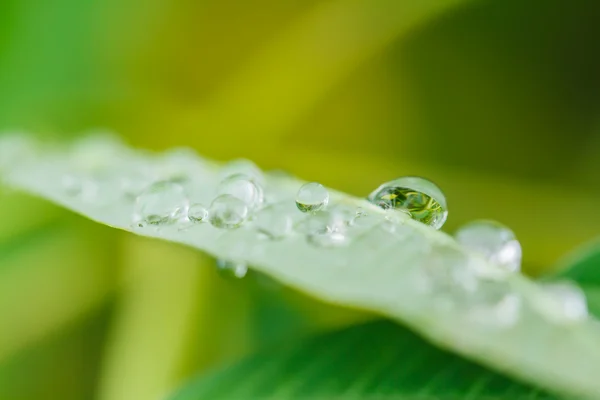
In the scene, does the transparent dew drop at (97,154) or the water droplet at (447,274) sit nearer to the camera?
the water droplet at (447,274)

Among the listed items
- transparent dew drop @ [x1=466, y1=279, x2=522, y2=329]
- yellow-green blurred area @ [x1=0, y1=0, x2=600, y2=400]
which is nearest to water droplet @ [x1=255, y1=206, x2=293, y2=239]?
transparent dew drop @ [x1=466, y1=279, x2=522, y2=329]

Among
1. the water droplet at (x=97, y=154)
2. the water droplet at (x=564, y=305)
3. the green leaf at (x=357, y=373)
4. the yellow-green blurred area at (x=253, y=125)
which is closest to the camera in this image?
the water droplet at (x=564, y=305)

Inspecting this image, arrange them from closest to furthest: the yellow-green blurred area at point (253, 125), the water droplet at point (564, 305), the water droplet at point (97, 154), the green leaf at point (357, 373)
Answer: the water droplet at point (564, 305), the green leaf at point (357, 373), the water droplet at point (97, 154), the yellow-green blurred area at point (253, 125)

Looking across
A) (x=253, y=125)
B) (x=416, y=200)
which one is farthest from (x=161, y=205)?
(x=253, y=125)

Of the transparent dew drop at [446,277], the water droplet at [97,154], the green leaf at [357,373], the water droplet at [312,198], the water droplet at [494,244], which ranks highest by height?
the water droplet at [97,154]

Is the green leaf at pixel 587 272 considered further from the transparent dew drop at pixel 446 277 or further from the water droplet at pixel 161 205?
the water droplet at pixel 161 205

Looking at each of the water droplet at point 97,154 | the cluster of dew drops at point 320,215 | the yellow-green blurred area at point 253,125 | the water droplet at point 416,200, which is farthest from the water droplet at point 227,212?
the yellow-green blurred area at point 253,125

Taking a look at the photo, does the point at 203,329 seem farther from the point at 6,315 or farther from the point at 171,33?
the point at 171,33
